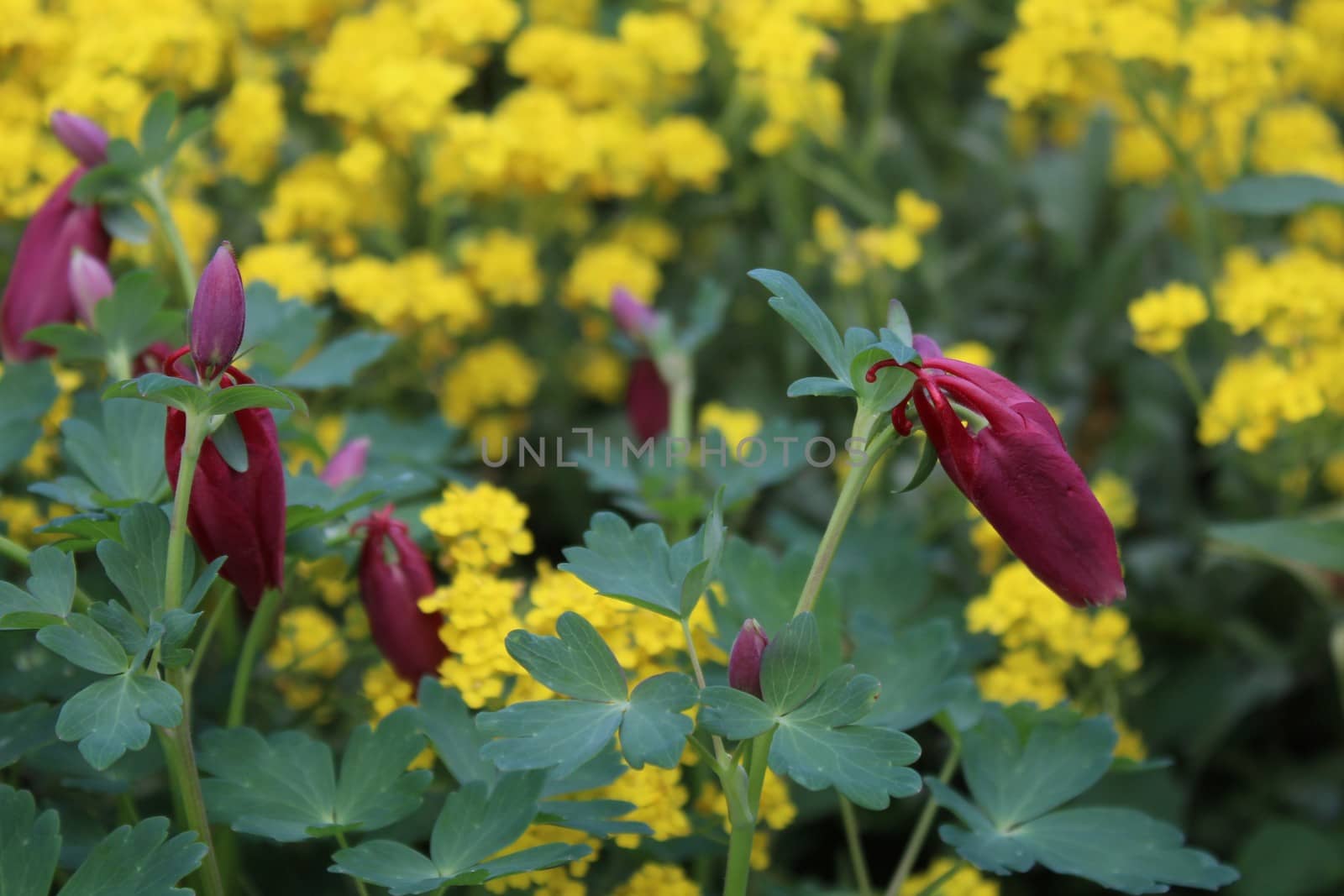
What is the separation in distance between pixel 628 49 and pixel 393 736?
0.94 meters

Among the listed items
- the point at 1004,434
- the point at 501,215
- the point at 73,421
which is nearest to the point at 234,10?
the point at 501,215

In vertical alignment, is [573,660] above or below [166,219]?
below

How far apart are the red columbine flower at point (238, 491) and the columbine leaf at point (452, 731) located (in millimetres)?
127

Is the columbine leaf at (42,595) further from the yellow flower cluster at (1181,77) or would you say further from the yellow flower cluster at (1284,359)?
the yellow flower cluster at (1181,77)

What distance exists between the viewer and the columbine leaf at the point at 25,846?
25.1 inches

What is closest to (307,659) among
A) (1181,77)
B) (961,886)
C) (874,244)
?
(961,886)

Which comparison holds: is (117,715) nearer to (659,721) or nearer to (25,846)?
(25,846)

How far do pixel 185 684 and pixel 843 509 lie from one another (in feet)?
1.21

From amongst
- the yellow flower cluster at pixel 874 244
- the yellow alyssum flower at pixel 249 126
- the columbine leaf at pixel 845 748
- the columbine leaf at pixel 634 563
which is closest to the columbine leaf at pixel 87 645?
the columbine leaf at pixel 634 563

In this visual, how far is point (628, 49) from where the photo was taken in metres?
1.43

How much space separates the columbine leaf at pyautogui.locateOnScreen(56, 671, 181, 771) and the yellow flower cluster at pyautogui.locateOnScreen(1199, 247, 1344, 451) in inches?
33.8

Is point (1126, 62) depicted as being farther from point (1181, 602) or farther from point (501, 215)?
point (501, 215)

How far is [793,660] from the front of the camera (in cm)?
63

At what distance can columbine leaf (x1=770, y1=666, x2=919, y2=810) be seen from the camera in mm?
605
